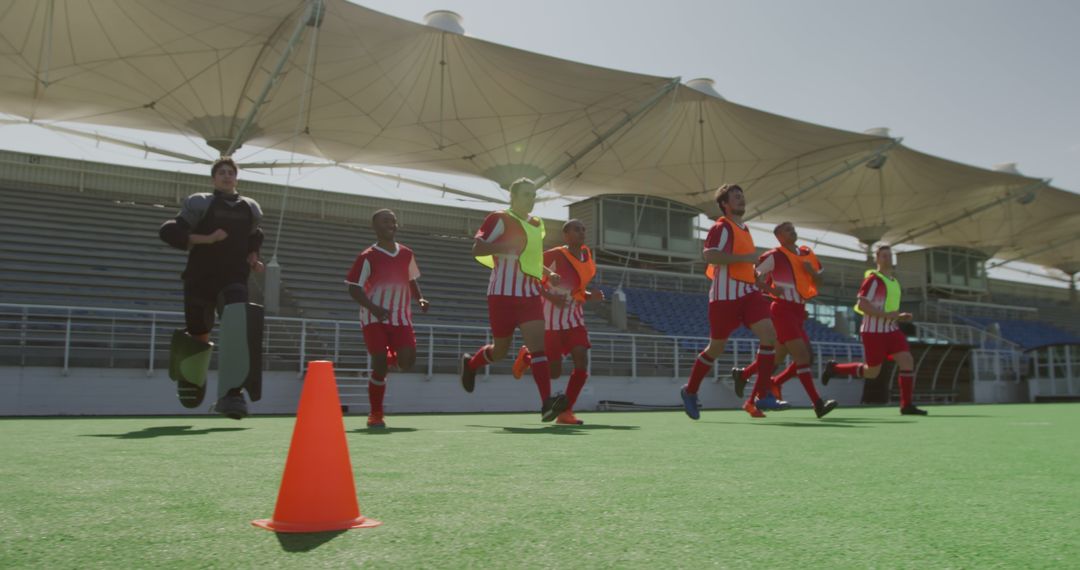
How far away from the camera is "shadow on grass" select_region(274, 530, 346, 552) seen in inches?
69.4

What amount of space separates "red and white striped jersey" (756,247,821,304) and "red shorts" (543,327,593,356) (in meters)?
2.14

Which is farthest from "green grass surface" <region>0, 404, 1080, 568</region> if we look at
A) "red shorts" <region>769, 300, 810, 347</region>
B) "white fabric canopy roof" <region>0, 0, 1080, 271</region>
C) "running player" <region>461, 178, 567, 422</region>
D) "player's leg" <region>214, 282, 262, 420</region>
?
"white fabric canopy roof" <region>0, 0, 1080, 271</region>

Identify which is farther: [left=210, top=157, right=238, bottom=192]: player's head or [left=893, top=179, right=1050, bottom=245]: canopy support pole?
[left=893, top=179, right=1050, bottom=245]: canopy support pole

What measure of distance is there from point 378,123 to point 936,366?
17977mm

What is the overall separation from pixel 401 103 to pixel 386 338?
64.1 feet

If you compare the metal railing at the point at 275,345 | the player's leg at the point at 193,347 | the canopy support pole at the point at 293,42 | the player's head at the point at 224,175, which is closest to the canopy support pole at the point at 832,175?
the metal railing at the point at 275,345

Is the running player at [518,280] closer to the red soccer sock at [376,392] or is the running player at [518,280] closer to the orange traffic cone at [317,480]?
the red soccer sock at [376,392]

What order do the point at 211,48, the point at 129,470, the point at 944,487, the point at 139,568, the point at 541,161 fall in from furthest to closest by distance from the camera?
the point at 541,161
the point at 211,48
the point at 129,470
the point at 944,487
the point at 139,568

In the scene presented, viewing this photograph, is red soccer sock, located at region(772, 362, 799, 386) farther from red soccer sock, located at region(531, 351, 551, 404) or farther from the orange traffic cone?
the orange traffic cone

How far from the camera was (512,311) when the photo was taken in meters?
6.98

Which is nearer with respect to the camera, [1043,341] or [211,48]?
[211,48]

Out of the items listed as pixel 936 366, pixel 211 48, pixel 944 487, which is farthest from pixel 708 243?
pixel 211 48

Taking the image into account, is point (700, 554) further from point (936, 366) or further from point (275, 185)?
point (275, 185)

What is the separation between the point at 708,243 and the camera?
780 centimetres
